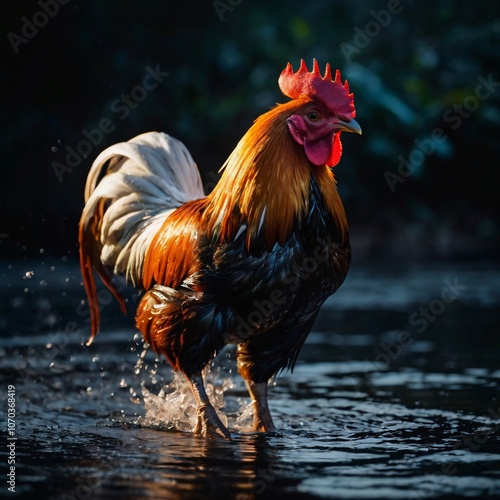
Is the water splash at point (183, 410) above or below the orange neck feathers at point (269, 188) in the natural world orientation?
below

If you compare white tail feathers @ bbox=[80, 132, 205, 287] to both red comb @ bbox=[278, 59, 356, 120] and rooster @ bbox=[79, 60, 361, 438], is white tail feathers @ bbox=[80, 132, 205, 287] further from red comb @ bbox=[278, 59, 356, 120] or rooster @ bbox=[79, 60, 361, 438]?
red comb @ bbox=[278, 59, 356, 120]

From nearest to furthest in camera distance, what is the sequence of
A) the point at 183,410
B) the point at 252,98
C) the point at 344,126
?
the point at 344,126, the point at 183,410, the point at 252,98

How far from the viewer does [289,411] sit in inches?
262

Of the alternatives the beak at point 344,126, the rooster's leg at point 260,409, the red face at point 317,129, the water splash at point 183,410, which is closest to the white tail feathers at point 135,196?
the water splash at point 183,410

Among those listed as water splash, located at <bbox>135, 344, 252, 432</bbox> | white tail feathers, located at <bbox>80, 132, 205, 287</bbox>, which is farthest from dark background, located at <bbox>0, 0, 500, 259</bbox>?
water splash, located at <bbox>135, 344, 252, 432</bbox>

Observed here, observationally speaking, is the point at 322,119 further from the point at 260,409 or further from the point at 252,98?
the point at 252,98

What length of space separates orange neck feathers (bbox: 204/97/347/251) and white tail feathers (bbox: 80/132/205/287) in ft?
2.78

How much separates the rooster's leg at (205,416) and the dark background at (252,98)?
1064 cm

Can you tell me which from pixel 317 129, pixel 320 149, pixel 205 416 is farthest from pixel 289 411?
pixel 317 129

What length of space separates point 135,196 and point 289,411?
1706mm

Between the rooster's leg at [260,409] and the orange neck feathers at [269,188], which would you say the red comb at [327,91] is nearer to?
the orange neck feathers at [269,188]

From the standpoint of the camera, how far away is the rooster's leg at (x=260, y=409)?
238 inches

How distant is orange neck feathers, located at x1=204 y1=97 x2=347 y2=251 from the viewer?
215 inches

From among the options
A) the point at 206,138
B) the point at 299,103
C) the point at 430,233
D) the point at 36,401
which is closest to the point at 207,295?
the point at 299,103
